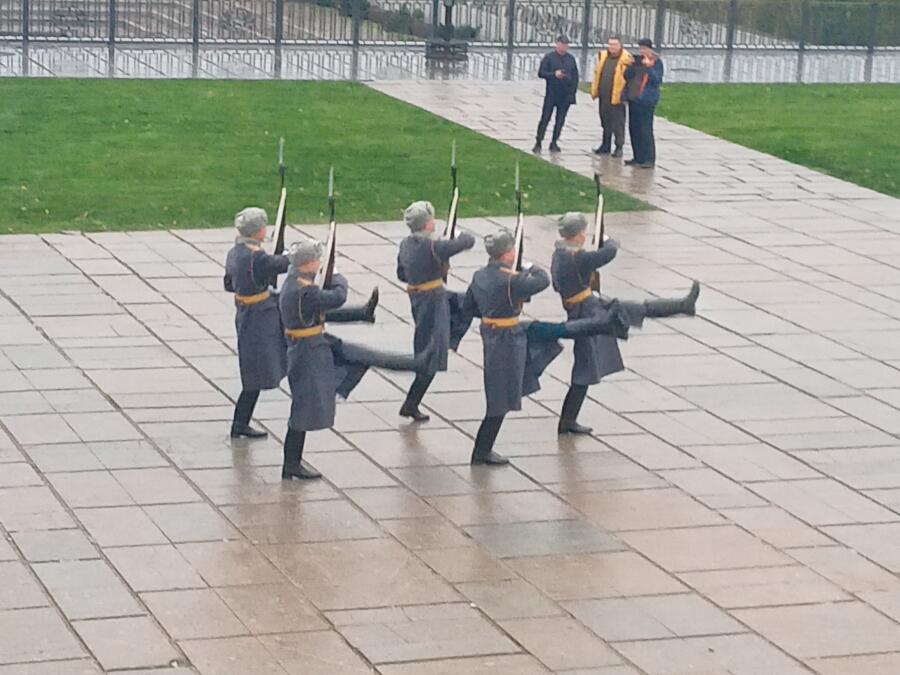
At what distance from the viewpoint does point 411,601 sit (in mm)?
9727

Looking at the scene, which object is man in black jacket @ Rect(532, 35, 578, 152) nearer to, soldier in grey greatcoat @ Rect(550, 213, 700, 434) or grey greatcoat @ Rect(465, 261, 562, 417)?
soldier in grey greatcoat @ Rect(550, 213, 700, 434)

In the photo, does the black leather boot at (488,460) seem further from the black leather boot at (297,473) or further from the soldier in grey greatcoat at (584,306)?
the black leather boot at (297,473)

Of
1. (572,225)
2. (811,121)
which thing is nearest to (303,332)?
(572,225)

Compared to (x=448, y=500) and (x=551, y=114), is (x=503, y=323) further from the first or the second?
(x=551, y=114)

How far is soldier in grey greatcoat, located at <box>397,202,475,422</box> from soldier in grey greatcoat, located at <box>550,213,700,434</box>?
64 centimetres

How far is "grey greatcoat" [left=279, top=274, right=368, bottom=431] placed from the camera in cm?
1127

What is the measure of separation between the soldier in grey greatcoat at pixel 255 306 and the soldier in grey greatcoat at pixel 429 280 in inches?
19.0

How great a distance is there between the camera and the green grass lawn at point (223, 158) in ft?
65.2

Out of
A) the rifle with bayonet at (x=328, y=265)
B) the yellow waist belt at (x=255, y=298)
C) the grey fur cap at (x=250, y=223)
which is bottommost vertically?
the yellow waist belt at (x=255, y=298)

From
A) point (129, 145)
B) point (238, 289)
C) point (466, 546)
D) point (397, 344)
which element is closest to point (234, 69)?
point (129, 145)

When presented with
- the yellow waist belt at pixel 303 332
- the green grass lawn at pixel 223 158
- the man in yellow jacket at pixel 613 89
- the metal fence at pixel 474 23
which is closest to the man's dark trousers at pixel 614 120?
the man in yellow jacket at pixel 613 89

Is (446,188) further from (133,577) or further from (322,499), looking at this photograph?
(133,577)

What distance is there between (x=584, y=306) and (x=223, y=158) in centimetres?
1087

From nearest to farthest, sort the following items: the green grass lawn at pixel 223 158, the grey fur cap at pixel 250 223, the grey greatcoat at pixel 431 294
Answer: the grey fur cap at pixel 250 223 < the grey greatcoat at pixel 431 294 < the green grass lawn at pixel 223 158
